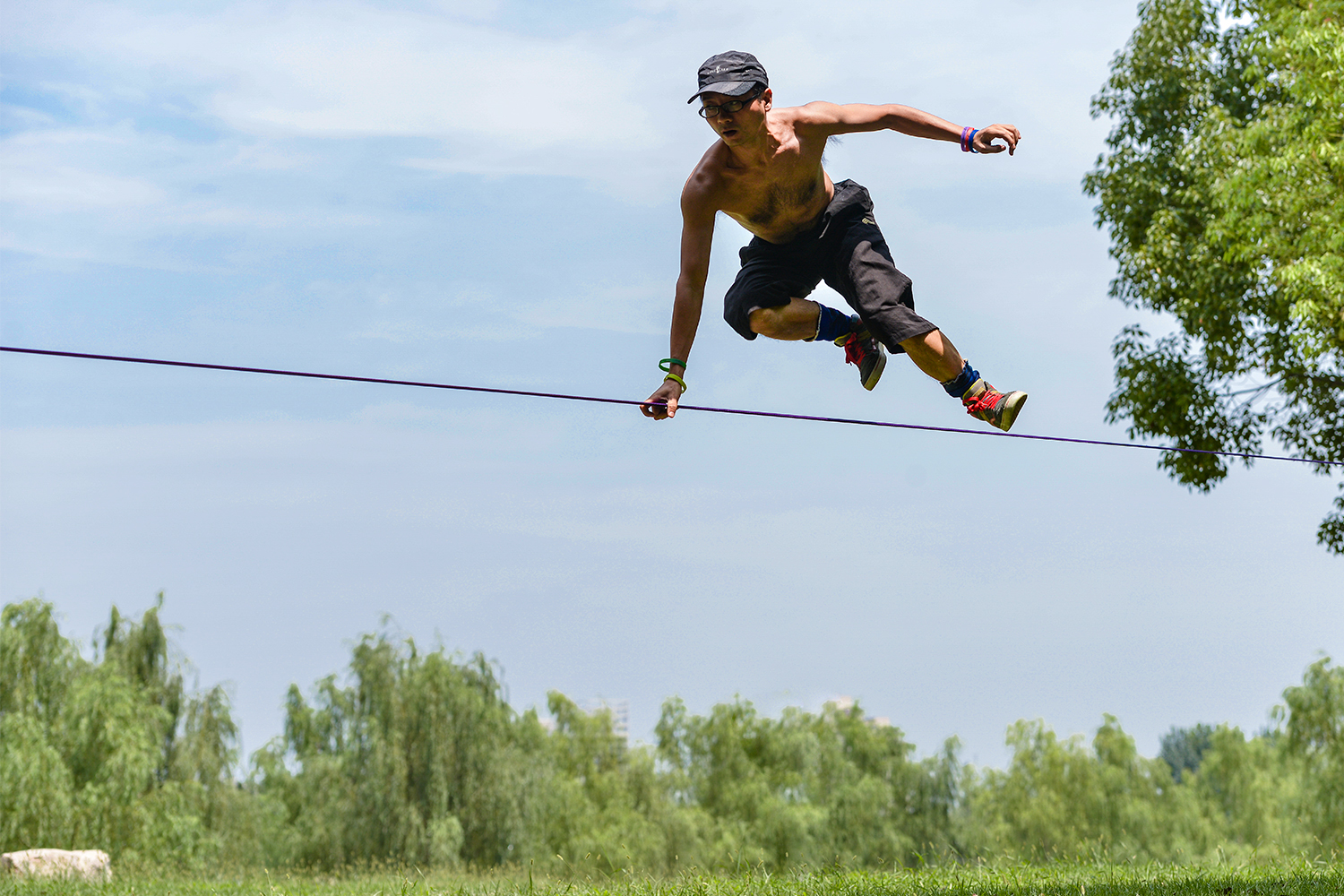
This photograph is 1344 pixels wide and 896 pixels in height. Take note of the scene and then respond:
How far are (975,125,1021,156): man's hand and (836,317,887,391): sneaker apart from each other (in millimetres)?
952

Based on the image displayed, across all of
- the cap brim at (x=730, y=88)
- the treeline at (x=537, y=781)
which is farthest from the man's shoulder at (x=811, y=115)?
the treeline at (x=537, y=781)

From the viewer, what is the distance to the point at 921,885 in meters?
5.66

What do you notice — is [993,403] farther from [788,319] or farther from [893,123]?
[893,123]

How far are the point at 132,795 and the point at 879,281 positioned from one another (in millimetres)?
13306

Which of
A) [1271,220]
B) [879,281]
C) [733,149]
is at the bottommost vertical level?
[879,281]

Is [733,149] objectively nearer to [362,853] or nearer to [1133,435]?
[1133,435]

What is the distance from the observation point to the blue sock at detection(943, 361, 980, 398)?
4816 mm

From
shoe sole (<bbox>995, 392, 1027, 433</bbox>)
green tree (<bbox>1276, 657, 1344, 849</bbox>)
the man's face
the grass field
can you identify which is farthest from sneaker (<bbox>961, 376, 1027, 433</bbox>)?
green tree (<bbox>1276, 657, 1344, 849</bbox>)

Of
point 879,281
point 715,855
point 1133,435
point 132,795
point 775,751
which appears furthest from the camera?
point 775,751

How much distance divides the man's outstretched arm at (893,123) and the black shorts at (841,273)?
0.34 metres

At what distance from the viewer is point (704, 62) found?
4.38 meters

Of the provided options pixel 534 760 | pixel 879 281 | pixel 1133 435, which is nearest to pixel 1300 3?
pixel 1133 435

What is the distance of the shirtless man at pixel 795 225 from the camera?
4.43m

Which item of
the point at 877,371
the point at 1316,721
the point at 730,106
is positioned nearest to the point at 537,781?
the point at 1316,721
